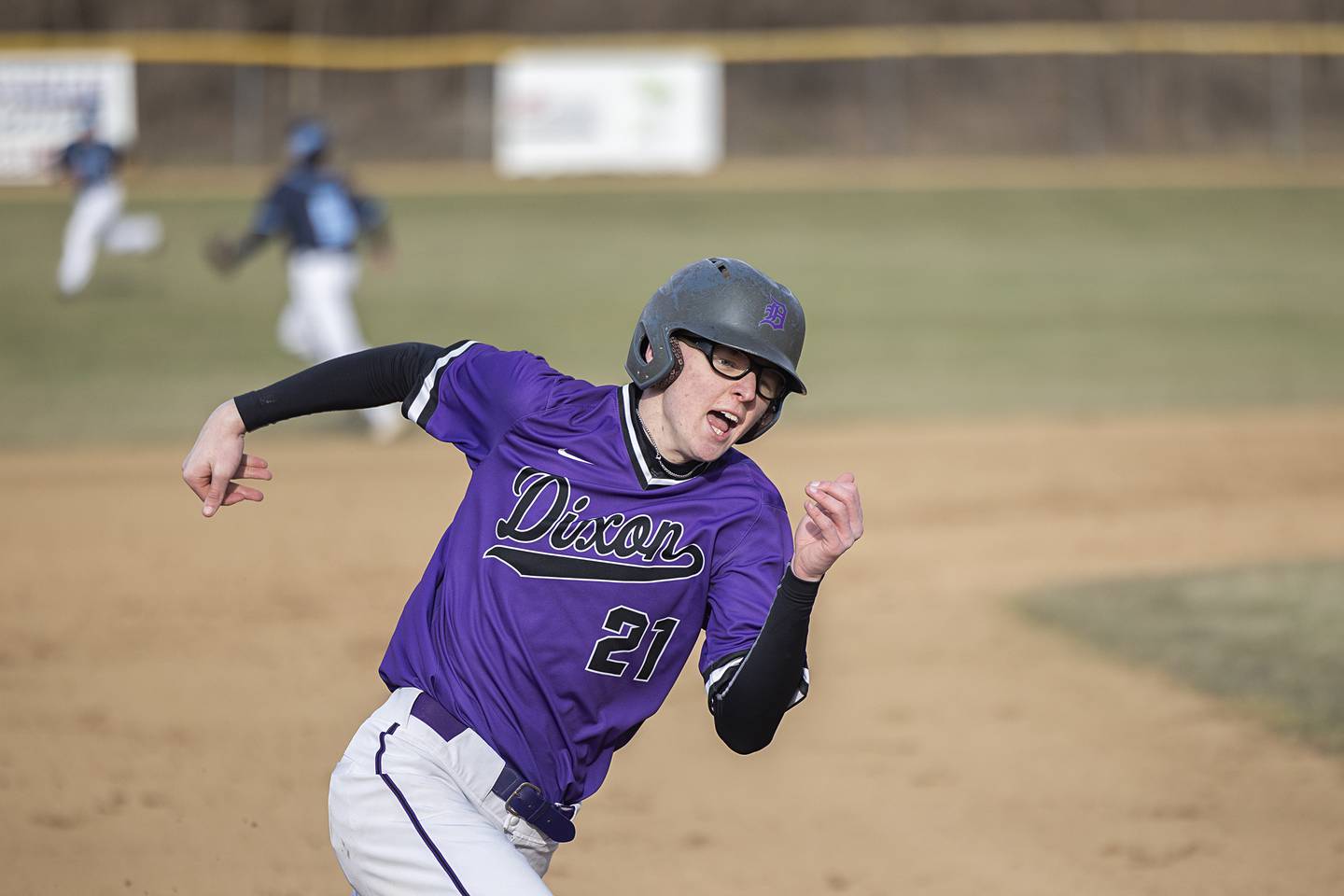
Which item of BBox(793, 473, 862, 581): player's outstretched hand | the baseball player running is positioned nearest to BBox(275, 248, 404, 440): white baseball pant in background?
the baseball player running

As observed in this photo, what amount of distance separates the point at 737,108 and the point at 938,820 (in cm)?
2909

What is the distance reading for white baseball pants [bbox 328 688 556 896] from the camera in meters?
2.75

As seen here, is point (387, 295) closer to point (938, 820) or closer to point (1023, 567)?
point (1023, 567)

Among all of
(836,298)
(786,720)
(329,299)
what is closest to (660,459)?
(786,720)

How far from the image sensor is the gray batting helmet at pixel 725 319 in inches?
115

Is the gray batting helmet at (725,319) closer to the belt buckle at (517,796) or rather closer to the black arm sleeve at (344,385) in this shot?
the black arm sleeve at (344,385)

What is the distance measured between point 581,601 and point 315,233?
361 inches

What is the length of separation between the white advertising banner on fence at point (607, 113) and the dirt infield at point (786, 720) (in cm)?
1883

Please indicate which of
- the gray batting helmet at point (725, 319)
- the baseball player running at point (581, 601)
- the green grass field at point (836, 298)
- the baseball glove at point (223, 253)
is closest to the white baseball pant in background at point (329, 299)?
the baseball glove at point (223, 253)

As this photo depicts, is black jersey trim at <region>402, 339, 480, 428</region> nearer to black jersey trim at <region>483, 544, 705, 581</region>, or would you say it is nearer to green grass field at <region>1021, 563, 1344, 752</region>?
black jersey trim at <region>483, 544, 705, 581</region>

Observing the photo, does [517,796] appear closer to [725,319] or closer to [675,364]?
[675,364]

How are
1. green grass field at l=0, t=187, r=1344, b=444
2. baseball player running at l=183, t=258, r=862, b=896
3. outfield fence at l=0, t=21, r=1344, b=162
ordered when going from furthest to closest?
outfield fence at l=0, t=21, r=1344, b=162 → green grass field at l=0, t=187, r=1344, b=444 → baseball player running at l=183, t=258, r=862, b=896

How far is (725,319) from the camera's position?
294 cm

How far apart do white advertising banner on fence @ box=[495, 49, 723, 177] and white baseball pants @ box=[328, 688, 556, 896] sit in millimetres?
26265
